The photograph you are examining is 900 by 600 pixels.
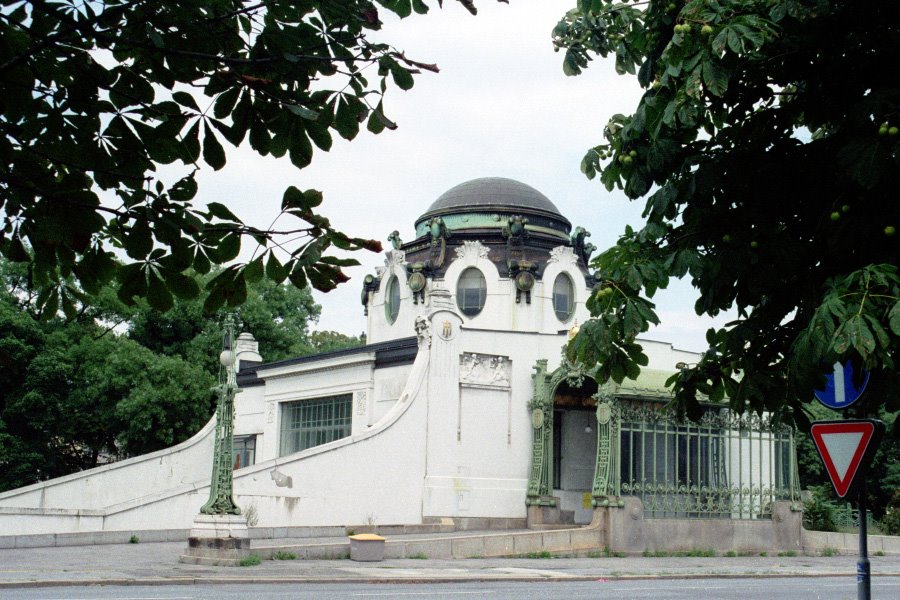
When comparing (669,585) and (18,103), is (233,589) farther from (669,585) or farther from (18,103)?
(18,103)

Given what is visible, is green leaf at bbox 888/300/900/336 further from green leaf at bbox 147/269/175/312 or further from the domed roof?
the domed roof

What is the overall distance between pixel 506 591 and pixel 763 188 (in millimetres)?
11072

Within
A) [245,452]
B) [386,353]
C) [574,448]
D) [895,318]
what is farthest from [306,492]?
[895,318]

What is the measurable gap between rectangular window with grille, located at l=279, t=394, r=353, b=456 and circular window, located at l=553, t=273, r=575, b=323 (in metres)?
7.20

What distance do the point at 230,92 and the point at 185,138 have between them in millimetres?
269

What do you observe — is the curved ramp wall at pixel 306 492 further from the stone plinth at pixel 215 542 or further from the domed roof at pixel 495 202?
the domed roof at pixel 495 202

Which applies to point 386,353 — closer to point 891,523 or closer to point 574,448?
point 574,448

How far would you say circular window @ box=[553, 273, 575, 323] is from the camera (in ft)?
113

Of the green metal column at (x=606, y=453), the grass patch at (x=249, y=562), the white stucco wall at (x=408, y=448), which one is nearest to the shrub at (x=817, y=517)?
the white stucco wall at (x=408, y=448)

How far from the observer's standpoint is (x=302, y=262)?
4.38 metres

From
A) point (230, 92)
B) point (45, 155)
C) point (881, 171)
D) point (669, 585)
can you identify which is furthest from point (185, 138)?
point (669, 585)

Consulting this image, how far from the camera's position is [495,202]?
1377 inches

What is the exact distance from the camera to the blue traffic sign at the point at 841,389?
7.69 m

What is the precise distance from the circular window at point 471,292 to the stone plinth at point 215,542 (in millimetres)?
15068
